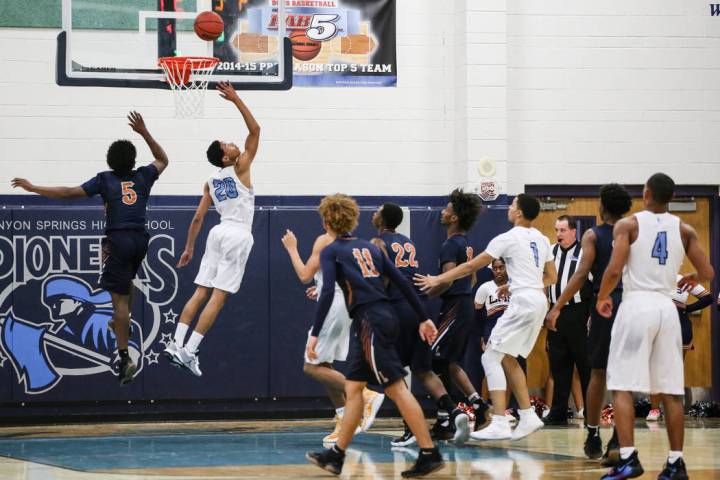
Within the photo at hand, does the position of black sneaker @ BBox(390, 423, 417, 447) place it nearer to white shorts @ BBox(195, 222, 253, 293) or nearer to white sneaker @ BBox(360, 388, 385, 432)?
white sneaker @ BBox(360, 388, 385, 432)

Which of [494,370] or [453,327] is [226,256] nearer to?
[453,327]

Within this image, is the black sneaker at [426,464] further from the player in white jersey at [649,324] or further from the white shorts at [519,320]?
the white shorts at [519,320]

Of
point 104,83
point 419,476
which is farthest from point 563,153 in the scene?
point 419,476

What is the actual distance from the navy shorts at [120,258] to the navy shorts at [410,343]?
97.6 inches

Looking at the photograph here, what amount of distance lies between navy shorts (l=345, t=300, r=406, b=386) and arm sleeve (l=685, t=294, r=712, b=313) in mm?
6583

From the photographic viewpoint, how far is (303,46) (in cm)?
1434

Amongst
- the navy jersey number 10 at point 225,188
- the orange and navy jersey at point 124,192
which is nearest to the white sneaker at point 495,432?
the navy jersey number 10 at point 225,188

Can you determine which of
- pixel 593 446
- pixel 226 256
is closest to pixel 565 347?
pixel 593 446

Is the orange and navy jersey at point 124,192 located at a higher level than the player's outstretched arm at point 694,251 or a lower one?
higher

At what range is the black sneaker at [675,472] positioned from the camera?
793 cm

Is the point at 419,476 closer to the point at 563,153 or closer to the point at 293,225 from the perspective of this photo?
the point at 293,225

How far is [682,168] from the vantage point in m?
15.0

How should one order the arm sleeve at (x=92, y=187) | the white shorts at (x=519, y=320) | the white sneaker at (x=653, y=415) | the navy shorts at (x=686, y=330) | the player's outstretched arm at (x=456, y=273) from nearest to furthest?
1. the player's outstretched arm at (x=456, y=273)
2. the white shorts at (x=519, y=320)
3. the arm sleeve at (x=92, y=187)
4. the white sneaker at (x=653, y=415)
5. the navy shorts at (x=686, y=330)

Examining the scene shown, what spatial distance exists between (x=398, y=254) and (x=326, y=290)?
2375 mm
